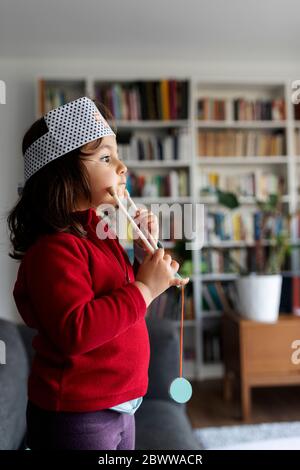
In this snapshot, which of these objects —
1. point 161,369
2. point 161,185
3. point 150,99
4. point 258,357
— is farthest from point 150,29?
point 258,357

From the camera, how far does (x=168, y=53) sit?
6.56ft

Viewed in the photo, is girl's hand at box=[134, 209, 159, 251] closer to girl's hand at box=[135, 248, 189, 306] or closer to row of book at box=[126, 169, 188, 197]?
girl's hand at box=[135, 248, 189, 306]

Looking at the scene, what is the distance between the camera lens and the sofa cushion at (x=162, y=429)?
75 cm

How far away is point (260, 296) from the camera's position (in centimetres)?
167

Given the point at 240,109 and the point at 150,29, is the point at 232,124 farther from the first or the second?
the point at 150,29

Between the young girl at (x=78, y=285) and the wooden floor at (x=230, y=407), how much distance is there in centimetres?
118

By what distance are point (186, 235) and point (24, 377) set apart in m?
0.67

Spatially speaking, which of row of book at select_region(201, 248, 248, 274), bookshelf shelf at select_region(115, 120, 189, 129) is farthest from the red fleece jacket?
row of book at select_region(201, 248, 248, 274)

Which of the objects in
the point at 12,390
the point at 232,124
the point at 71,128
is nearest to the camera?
the point at 71,128

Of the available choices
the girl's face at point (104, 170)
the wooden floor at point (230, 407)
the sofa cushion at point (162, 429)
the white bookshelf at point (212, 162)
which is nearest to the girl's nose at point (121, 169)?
the girl's face at point (104, 170)

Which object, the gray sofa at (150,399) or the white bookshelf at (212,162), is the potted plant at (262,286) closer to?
the white bookshelf at (212,162)

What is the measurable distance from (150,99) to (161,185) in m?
0.44

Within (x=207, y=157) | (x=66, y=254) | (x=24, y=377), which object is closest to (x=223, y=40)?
(x=207, y=157)
